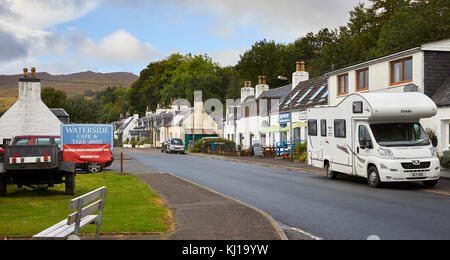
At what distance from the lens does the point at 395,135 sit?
56.6ft

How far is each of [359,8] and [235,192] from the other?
144 feet

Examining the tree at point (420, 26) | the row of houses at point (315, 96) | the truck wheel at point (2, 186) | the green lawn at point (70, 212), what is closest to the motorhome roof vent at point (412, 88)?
the row of houses at point (315, 96)

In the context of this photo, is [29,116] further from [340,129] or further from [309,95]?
[340,129]

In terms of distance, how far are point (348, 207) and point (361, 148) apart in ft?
19.6

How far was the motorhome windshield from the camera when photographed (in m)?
16.8

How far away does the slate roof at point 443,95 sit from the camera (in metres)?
20.5

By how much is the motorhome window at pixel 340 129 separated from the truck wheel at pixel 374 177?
2.08 meters

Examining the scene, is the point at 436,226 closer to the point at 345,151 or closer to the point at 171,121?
the point at 345,151

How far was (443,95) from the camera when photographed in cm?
2100

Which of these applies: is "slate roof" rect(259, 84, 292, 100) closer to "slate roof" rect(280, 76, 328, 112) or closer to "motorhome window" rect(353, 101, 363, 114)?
"slate roof" rect(280, 76, 328, 112)

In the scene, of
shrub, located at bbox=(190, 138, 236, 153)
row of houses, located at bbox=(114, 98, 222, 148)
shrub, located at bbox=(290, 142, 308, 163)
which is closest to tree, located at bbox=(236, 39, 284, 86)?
row of houses, located at bbox=(114, 98, 222, 148)

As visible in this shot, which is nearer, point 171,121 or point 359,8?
point 359,8

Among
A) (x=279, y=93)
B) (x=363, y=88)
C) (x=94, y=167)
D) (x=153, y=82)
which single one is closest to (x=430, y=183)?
(x=363, y=88)
